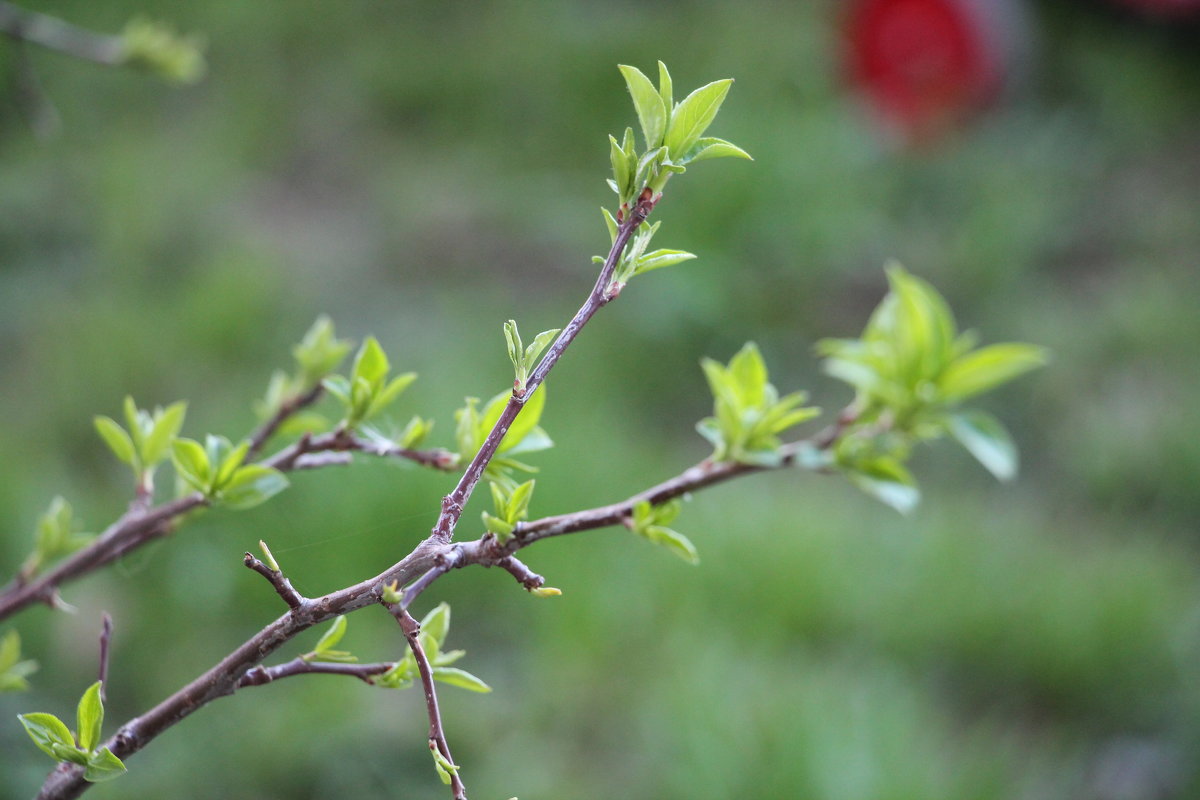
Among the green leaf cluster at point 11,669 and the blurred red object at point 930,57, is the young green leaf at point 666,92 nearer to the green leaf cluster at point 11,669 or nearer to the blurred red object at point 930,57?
the green leaf cluster at point 11,669

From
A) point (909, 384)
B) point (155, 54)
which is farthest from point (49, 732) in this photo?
point (155, 54)

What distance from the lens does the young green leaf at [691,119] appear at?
0.52 m

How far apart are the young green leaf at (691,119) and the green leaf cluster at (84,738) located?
0.42m

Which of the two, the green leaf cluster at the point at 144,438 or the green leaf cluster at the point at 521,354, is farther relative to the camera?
the green leaf cluster at the point at 144,438

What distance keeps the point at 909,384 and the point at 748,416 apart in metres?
0.17

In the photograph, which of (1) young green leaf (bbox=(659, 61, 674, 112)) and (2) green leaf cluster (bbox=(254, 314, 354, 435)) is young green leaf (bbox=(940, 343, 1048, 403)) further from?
(2) green leaf cluster (bbox=(254, 314, 354, 435))

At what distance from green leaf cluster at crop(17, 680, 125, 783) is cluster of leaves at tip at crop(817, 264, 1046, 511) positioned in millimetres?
512

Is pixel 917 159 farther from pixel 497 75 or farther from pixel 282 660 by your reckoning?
pixel 282 660

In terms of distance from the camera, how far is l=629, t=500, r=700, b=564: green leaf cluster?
2.00 feet

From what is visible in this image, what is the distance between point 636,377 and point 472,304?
524mm

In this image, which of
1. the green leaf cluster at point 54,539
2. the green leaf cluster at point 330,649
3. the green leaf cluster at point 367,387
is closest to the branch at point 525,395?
Answer: the green leaf cluster at point 330,649

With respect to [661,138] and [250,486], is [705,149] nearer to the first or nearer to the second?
Answer: [661,138]

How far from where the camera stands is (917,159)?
3.06 m

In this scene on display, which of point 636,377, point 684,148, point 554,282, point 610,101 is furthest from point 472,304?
point 684,148
